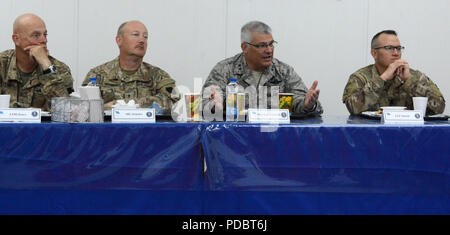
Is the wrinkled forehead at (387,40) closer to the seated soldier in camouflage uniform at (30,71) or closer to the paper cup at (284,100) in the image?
the paper cup at (284,100)

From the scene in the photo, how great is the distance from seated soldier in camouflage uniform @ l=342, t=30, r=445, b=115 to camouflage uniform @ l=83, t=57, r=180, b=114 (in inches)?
38.5

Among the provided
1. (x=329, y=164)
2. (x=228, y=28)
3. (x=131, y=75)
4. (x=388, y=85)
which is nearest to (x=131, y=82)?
(x=131, y=75)

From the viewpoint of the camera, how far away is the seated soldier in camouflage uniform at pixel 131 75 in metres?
2.77

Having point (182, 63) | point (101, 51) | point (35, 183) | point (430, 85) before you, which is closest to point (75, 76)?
point (101, 51)

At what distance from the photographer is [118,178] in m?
1.57

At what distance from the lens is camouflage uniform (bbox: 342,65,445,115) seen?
244 centimetres

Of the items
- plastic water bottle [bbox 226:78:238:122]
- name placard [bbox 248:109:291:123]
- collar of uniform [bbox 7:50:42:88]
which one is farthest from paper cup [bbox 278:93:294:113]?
collar of uniform [bbox 7:50:42:88]

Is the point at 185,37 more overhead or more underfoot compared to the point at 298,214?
more overhead

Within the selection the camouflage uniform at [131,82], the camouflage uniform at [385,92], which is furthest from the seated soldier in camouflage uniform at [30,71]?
the camouflage uniform at [385,92]

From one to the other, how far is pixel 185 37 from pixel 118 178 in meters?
2.15

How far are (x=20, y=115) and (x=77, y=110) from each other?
19 cm

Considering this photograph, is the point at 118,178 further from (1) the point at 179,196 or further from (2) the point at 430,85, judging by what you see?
(2) the point at 430,85

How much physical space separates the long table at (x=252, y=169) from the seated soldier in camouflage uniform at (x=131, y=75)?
1.16m

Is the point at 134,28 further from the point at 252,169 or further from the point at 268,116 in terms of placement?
the point at 252,169
